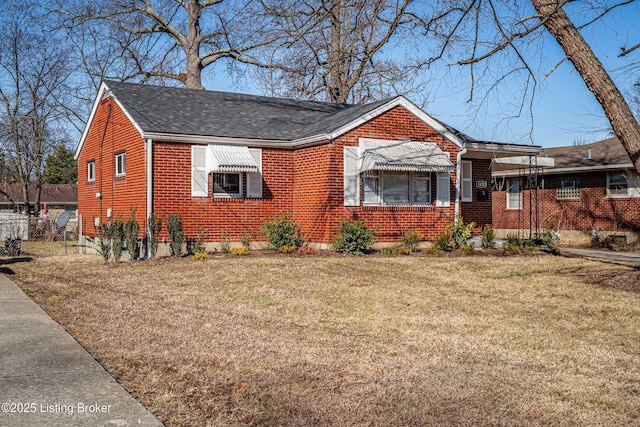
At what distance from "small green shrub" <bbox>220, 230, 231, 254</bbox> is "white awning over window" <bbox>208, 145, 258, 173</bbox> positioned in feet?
5.64

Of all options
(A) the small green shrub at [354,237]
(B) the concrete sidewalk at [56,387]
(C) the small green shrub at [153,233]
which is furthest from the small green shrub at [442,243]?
(B) the concrete sidewalk at [56,387]

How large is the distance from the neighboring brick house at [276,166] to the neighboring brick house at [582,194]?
16.5 ft

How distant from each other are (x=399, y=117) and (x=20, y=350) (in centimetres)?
1305

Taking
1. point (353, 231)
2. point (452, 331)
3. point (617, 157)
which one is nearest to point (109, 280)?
point (353, 231)

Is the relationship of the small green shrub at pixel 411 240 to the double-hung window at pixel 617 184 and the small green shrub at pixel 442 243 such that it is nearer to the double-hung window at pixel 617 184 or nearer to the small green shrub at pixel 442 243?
the small green shrub at pixel 442 243

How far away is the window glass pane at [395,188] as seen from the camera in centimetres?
1733

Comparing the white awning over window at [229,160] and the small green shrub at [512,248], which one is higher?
the white awning over window at [229,160]

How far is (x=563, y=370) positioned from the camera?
596 cm

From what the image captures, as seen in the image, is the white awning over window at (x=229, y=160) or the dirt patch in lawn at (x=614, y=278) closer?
the dirt patch in lawn at (x=614, y=278)

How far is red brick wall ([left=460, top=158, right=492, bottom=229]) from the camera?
20359 mm

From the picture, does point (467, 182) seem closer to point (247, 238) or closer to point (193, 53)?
point (247, 238)

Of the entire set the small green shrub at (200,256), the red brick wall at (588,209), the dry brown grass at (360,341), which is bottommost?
the dry brown grass at (360,341)

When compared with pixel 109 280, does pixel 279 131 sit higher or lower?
higher

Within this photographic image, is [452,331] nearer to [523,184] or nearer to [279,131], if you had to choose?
[279,131]
